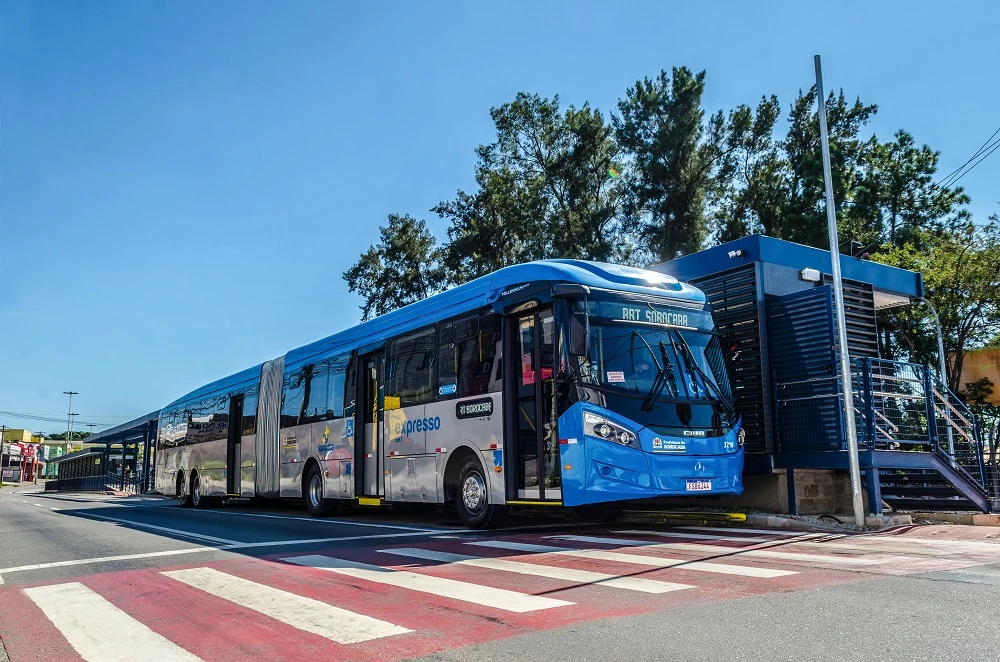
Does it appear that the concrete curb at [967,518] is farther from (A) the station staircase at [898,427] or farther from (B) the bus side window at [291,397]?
(B) the bus side window at [291,397]

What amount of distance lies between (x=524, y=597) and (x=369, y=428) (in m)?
9.25

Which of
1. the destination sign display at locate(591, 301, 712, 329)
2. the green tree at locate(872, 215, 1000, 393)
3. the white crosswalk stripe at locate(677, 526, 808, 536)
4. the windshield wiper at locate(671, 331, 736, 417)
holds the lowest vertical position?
the white crosswalk stripe at locate(677, 526, 808, 536)

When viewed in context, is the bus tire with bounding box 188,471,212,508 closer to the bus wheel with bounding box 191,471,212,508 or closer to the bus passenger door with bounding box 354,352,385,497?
the bus wheel with bounding box 191,471,212,508

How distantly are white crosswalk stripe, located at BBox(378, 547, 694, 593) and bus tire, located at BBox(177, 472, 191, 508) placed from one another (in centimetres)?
1793

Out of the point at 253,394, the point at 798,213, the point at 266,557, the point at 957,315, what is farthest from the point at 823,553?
the point at 798,213

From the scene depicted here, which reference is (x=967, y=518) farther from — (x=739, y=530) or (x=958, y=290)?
(x=958, y=290)

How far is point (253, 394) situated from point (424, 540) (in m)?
11.8

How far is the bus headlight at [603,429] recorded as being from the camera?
10.0m

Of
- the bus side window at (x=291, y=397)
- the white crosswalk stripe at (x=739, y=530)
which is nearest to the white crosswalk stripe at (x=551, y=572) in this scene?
the white crosswalk stripe at (x=739, y=530)

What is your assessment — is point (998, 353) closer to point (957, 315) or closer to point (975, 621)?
point (957, 315)

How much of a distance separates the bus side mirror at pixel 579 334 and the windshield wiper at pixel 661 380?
107cm

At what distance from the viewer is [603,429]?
1003 cm

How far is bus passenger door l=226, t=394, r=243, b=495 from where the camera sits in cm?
2184

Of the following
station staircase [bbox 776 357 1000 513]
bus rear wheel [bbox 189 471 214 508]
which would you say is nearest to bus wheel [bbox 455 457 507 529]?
station staircase [bbox 776 357 1000 513]
